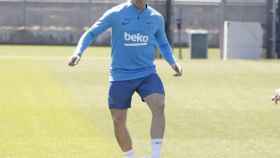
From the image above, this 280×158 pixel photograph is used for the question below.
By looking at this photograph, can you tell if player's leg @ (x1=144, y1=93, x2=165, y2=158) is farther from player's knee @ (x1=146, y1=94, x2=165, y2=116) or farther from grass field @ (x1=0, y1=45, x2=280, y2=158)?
grass field @ (x1=0, y1=45, x2=280, y2=158)

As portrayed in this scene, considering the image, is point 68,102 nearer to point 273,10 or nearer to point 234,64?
point 234,64

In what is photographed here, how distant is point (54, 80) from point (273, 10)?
16452mm

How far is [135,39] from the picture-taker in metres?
9.62

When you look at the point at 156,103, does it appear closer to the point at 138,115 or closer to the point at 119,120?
the point at 119,120

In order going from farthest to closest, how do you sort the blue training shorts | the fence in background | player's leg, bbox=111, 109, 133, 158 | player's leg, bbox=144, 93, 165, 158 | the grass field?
the fence in background < the grass field < player's leg, bbox=111, 109, 133, 158 < the blue training shorts < player's leg, bbox=144, 93, 165, 158

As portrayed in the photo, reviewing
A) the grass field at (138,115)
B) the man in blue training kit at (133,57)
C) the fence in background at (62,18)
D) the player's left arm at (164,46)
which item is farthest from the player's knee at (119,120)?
the fence in background at (62,18)

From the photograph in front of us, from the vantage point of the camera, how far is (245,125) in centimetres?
1446

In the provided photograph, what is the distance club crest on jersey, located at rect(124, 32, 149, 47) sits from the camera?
9609 millimetres

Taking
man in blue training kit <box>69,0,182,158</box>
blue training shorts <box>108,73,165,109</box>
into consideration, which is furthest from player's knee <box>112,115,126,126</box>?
blue training shorts <box>108,73,165,109</box>

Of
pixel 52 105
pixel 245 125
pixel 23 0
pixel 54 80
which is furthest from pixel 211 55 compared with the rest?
pixel 245 125

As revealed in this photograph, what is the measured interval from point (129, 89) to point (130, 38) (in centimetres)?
51

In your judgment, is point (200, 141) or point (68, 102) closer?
point (200, 141)

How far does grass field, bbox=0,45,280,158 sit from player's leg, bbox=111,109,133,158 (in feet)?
4.48

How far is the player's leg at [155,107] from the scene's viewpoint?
31.4 ft
